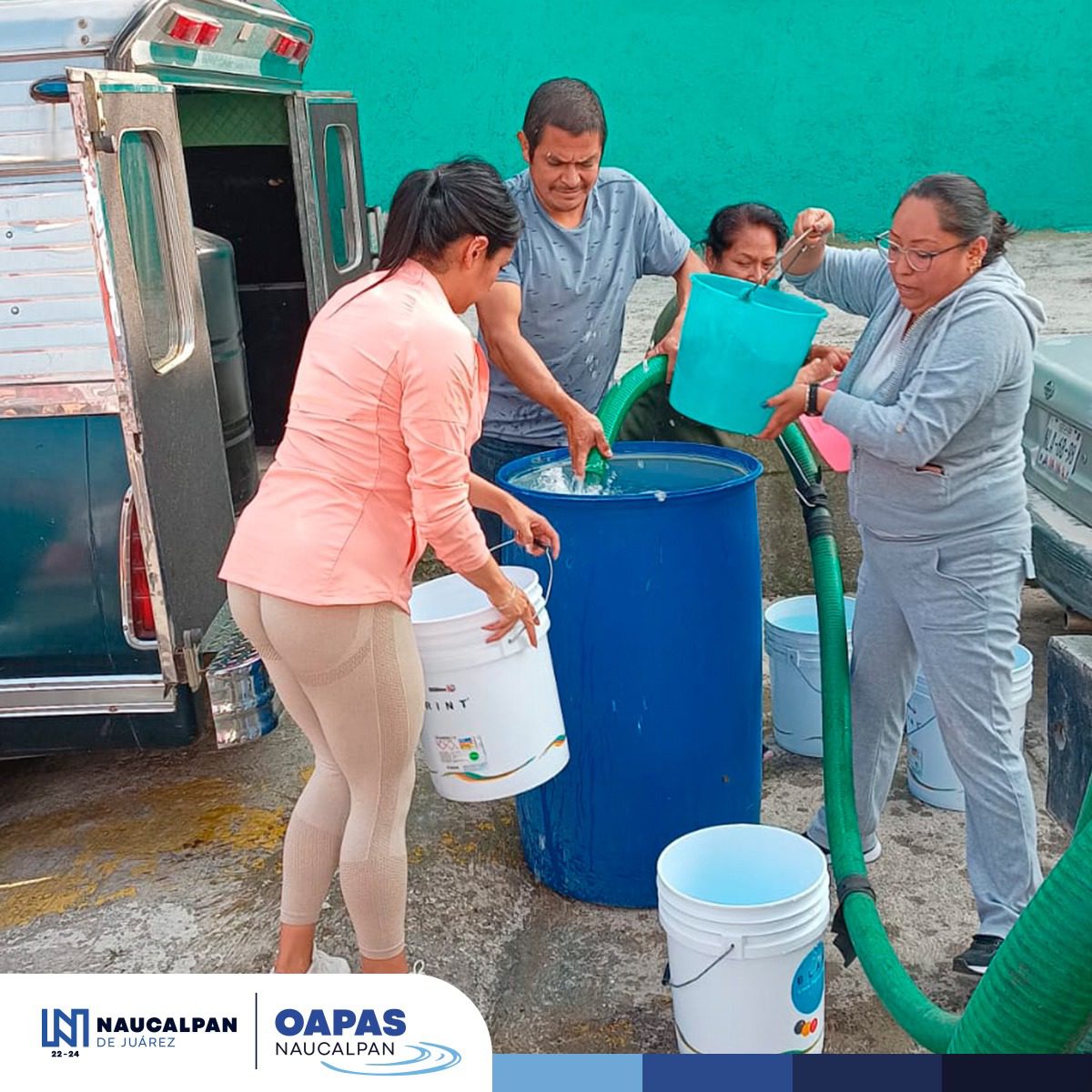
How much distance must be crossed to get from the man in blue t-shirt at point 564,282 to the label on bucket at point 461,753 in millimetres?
798

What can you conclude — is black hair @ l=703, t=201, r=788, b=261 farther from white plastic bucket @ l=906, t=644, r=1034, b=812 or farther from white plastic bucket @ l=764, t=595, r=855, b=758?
white plastic bucket @ l=906, t=644, r=1034, b=812

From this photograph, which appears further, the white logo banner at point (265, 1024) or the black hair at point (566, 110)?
the black hair at point (566, 110)

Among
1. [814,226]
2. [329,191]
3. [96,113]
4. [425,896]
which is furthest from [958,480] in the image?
[329,191]

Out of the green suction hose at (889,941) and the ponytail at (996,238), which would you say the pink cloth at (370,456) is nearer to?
the green suction hose at (889,941)

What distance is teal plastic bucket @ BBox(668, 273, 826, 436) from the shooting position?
8.91ft

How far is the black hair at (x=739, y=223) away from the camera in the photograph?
341 cm

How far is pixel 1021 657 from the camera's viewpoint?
3186 mm

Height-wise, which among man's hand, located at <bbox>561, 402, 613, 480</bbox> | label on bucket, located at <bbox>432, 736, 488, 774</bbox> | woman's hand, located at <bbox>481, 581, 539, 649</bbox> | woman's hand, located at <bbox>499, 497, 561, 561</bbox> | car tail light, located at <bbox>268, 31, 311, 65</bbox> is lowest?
label on bucket, located at <bbox>432, 736, 488, 774</bbox>

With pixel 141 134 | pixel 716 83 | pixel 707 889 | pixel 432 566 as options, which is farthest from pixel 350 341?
pixel 716 83

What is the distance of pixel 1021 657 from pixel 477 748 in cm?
149

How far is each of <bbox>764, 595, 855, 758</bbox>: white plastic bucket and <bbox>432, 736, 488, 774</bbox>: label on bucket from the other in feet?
4.55

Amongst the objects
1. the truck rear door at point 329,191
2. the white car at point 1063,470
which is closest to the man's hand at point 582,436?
the white car at point 1063,470

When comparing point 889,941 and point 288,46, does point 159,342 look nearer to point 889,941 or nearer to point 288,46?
point 288,46

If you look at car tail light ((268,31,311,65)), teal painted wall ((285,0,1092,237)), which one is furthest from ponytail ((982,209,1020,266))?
teal painted wall ((285,0,1092,237))
